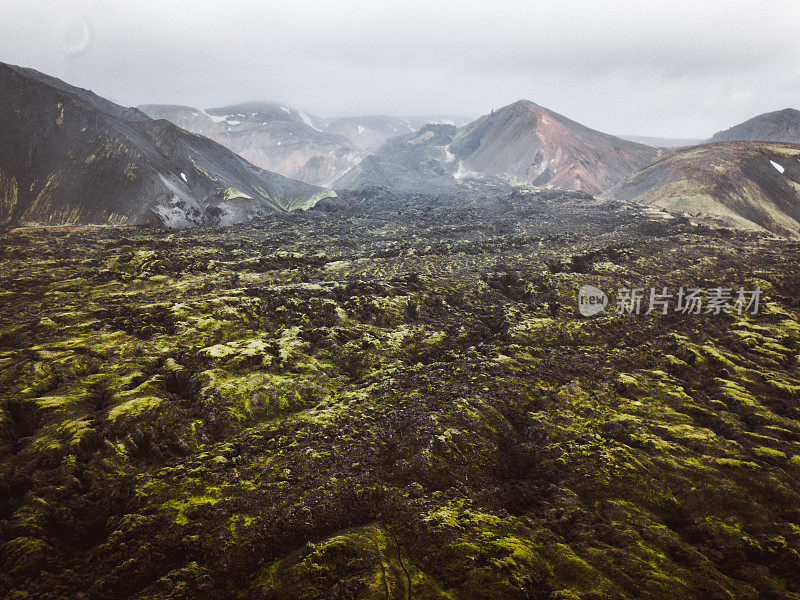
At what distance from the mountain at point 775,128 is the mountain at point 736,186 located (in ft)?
377

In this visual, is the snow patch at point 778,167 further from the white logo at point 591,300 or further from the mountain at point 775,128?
the mountain at point 775,128

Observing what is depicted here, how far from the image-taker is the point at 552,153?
147000mm

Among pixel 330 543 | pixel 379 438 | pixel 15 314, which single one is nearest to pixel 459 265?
pixel 379 438

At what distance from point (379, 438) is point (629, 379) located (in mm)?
14894

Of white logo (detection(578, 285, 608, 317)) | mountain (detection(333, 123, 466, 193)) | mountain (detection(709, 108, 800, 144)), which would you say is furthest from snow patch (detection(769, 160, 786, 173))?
Answer: mountain (detection(709, 108, 800, 144))

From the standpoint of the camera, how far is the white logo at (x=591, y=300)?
28.5m

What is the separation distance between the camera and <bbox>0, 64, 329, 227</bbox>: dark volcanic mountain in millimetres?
60469

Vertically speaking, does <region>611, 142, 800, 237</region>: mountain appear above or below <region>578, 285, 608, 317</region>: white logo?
above

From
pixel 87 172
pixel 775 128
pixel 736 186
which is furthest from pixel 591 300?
pixel 775 128

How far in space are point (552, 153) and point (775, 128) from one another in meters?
135

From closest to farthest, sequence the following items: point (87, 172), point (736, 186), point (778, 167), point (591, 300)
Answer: point (591, 300)
point (87, 172)
point (736, 186)
point (778, 167)

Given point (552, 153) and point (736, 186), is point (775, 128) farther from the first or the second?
point (736, 186)

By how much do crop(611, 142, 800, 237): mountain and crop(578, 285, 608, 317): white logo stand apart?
54501 millimetres

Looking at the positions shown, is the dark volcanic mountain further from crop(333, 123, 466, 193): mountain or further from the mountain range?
crop(333, 123, 466, 193): mountain
